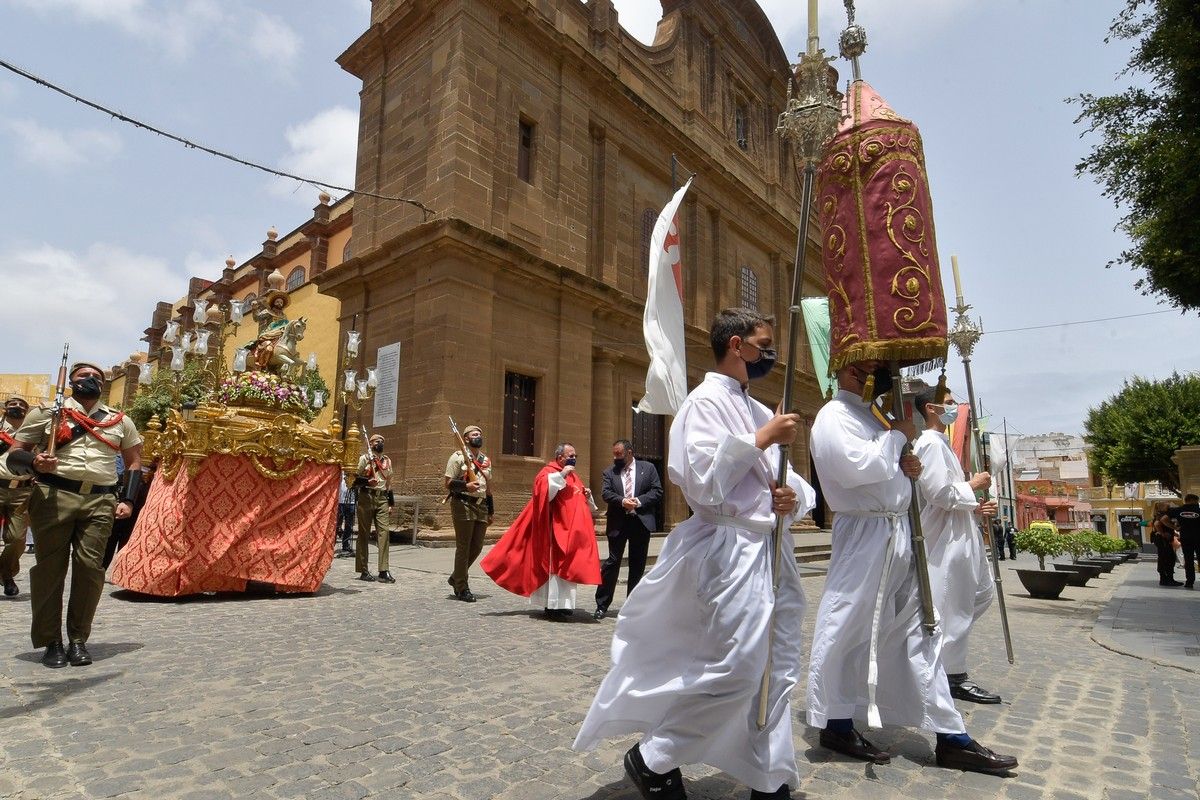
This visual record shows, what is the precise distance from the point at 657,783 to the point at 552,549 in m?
4.82

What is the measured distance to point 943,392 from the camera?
4445mm

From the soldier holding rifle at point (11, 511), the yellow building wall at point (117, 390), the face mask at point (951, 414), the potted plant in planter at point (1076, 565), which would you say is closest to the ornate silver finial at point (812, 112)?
the face mask at point (951, 414)

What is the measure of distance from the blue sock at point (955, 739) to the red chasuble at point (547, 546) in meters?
4.30

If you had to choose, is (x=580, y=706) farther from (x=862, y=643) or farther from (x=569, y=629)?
(x=569, y=629)

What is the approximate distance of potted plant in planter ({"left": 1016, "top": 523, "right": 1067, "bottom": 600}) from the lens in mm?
10836

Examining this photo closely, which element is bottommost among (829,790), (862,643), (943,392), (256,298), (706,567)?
(829,790)

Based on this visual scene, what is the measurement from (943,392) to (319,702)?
4.11m

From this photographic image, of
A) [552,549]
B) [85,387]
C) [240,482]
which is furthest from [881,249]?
[240,482]

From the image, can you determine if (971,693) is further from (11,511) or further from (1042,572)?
(11,511)

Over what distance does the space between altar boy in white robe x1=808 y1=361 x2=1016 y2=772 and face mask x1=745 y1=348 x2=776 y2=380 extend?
1.55 ft

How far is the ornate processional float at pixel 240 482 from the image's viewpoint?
7230 mm

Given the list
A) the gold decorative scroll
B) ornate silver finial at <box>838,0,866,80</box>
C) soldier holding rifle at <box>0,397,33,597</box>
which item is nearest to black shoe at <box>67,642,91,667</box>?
the gold decorative scroll

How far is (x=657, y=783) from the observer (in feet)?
8.52

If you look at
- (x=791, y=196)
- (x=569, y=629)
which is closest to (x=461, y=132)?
(x=569, y=629)
